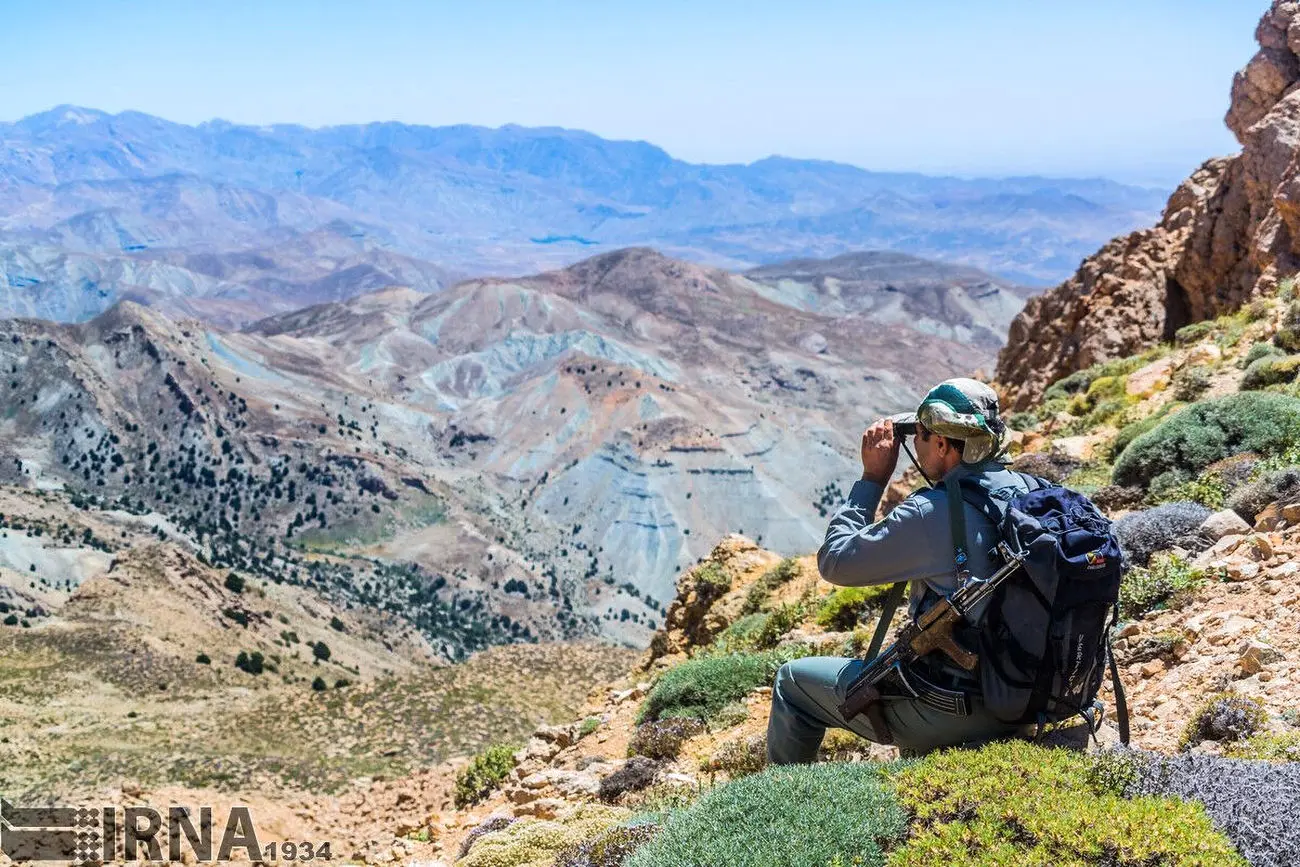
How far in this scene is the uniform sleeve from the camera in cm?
372

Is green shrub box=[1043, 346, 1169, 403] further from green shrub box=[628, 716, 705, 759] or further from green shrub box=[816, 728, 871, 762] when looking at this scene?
green shrub box=[816, 728, 871, 762]

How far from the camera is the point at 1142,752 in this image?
3793 mm

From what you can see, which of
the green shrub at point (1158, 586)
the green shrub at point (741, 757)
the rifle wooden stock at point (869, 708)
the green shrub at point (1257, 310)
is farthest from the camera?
the green shrub at point (1257, 310)

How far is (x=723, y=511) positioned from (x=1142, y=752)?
11824 cm

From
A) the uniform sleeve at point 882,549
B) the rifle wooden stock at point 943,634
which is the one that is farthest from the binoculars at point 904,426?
the rifle wooden stock at point 943,634

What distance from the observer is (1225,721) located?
14.8ft

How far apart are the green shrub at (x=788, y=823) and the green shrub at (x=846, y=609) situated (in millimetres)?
5712

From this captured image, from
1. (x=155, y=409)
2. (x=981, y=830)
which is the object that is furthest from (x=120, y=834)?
(x=155, y=409)

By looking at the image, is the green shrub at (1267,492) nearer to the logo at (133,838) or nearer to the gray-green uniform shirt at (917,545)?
the gray-green uniform shirt at (917,545)

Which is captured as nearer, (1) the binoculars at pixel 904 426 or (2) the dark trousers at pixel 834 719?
(2) the dark trousers at pixel 834 719

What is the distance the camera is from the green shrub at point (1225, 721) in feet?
14.6

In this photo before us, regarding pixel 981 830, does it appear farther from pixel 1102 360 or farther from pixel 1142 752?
pixel 1102 360

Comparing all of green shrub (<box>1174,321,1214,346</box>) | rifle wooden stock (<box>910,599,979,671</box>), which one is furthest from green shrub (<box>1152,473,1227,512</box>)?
green shrub (<box>1174,321,1214,346</box>)

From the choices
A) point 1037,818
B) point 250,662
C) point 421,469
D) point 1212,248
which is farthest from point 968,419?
point 421,469
